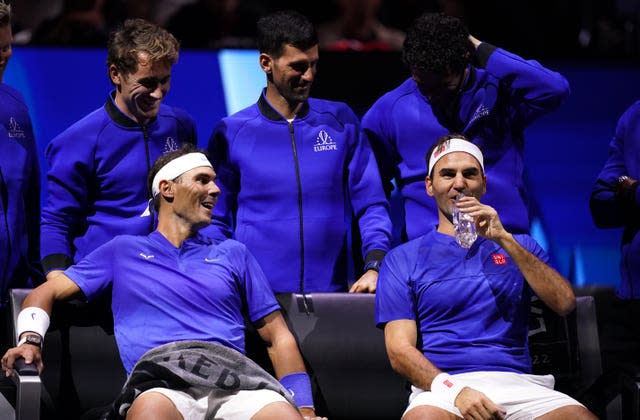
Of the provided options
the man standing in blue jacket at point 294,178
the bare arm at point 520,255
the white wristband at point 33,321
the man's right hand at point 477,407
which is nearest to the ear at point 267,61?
the man standing in blue jacket at point 294,178

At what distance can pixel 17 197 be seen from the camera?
493 cm

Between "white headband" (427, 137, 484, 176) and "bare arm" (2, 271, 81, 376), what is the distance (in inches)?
55.0

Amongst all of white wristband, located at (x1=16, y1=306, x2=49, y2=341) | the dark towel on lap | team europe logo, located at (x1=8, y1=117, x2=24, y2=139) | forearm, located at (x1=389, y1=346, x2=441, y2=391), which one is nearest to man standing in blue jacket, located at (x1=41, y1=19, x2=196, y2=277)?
team europe logo, located at (x1=8, y1=117, x2=24, y2=139)

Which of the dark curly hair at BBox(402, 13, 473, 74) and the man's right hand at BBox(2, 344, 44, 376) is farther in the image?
the dark curly hair at BBox(402, 13, 473, 74)

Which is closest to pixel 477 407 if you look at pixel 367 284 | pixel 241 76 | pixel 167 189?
pixel 367 284

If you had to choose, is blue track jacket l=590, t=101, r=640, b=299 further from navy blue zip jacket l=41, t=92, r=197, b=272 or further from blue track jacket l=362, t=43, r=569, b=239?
navy blue zip jacket l=41, t=92, r=197, b=272

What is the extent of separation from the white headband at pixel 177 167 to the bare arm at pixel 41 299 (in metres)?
0.49

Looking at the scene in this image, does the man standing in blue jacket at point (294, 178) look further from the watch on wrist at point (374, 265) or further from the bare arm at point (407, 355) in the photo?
the bare arm at point (407, 355)

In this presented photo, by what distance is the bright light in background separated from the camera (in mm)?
6359

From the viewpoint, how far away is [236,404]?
4293 millimetres

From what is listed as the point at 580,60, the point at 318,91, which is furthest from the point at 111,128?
the point at 580,60

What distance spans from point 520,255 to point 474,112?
0.86m

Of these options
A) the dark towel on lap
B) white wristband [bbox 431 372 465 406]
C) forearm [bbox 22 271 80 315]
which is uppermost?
forearm [bbox 22 271 80 315]

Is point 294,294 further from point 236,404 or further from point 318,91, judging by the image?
point 318,91
